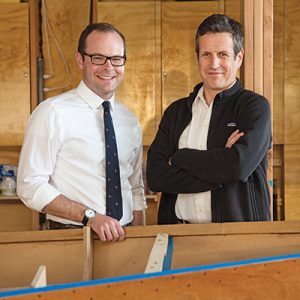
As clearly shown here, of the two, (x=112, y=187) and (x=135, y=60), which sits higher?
(x=135, y=60)

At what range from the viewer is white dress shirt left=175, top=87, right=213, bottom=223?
6.41 feet

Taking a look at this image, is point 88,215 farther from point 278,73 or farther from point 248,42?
point 278,73

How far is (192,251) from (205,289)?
0.41m

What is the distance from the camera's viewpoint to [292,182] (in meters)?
4.02

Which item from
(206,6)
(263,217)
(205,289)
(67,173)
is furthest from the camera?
(206,6)

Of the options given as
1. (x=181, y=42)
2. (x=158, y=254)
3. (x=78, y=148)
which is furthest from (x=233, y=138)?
(x=181, y=42)

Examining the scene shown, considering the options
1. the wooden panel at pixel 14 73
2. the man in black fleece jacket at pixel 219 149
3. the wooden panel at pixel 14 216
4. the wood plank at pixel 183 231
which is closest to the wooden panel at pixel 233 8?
the wooden panel at pixel 14 73

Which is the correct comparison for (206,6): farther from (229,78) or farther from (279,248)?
(279,248)

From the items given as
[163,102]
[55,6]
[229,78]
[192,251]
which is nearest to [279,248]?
[192,251]

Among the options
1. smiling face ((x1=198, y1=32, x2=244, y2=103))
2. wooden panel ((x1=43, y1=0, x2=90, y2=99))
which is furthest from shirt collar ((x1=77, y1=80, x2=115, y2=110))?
wooden panel ((x1=43, y1=0, x2=90, y2=99))

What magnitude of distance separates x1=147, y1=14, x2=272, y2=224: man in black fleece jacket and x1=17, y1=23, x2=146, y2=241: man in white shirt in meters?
0.25

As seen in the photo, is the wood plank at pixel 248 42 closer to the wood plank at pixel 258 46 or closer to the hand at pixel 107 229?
the wood plank at pixel 258 46

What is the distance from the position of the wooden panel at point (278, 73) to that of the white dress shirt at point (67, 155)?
1951mm

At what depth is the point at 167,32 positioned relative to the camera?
381 centimetres
